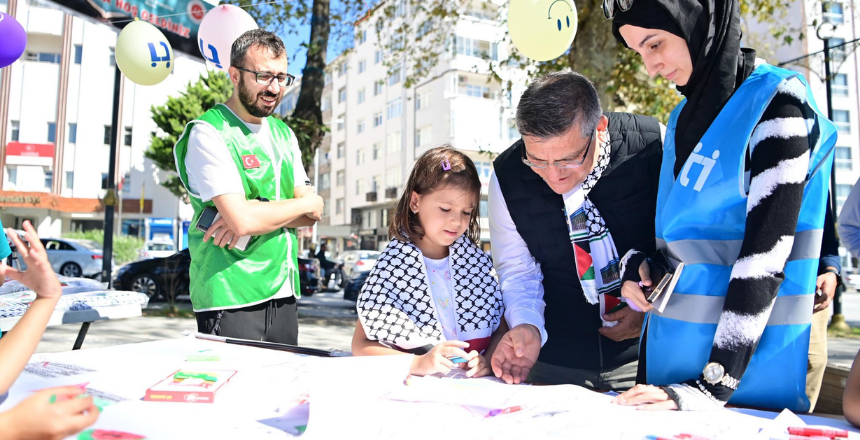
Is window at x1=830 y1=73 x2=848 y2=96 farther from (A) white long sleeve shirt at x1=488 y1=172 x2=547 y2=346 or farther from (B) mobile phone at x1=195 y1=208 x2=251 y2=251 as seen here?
(B) mobile phone at x1=195 y1=208 x2=251 y2=251

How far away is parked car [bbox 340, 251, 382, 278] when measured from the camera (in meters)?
20.0

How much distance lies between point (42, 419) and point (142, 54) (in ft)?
12.4

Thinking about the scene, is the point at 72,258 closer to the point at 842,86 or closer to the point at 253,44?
the point at 253,44

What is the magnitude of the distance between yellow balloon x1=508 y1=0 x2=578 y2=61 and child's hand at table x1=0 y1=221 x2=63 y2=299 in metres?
3.07

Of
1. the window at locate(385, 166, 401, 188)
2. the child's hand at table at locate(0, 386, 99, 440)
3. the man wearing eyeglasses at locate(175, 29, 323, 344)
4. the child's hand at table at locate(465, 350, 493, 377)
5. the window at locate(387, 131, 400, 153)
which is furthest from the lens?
the window at locate(385, 166, 401, 188)

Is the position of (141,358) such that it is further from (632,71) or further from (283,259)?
(632,71)

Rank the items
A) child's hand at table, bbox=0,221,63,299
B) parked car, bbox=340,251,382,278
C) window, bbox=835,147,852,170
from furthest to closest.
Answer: window, bbox=835,147,852,170, parked car, bbox=340,251,382,278, child's hand at table, bbox=0,221,63,299

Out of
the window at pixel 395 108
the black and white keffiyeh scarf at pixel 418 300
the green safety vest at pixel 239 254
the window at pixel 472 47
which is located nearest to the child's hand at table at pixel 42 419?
the black and white keffiyeh scarf at pixel 418 300

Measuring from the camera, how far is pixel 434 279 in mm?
1927

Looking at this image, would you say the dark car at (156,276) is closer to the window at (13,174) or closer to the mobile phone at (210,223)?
the mobile phone at (210,223)

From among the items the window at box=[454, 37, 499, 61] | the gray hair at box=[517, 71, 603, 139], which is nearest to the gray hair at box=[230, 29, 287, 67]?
the gray hair at box=[517, 71, 603, 139]

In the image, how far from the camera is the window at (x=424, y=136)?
105 feet

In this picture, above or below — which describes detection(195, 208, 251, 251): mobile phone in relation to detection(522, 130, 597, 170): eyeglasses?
below

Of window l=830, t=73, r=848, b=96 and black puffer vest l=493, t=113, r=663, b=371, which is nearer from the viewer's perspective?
black puffer vest l=493, t=113, r=663, b=371
